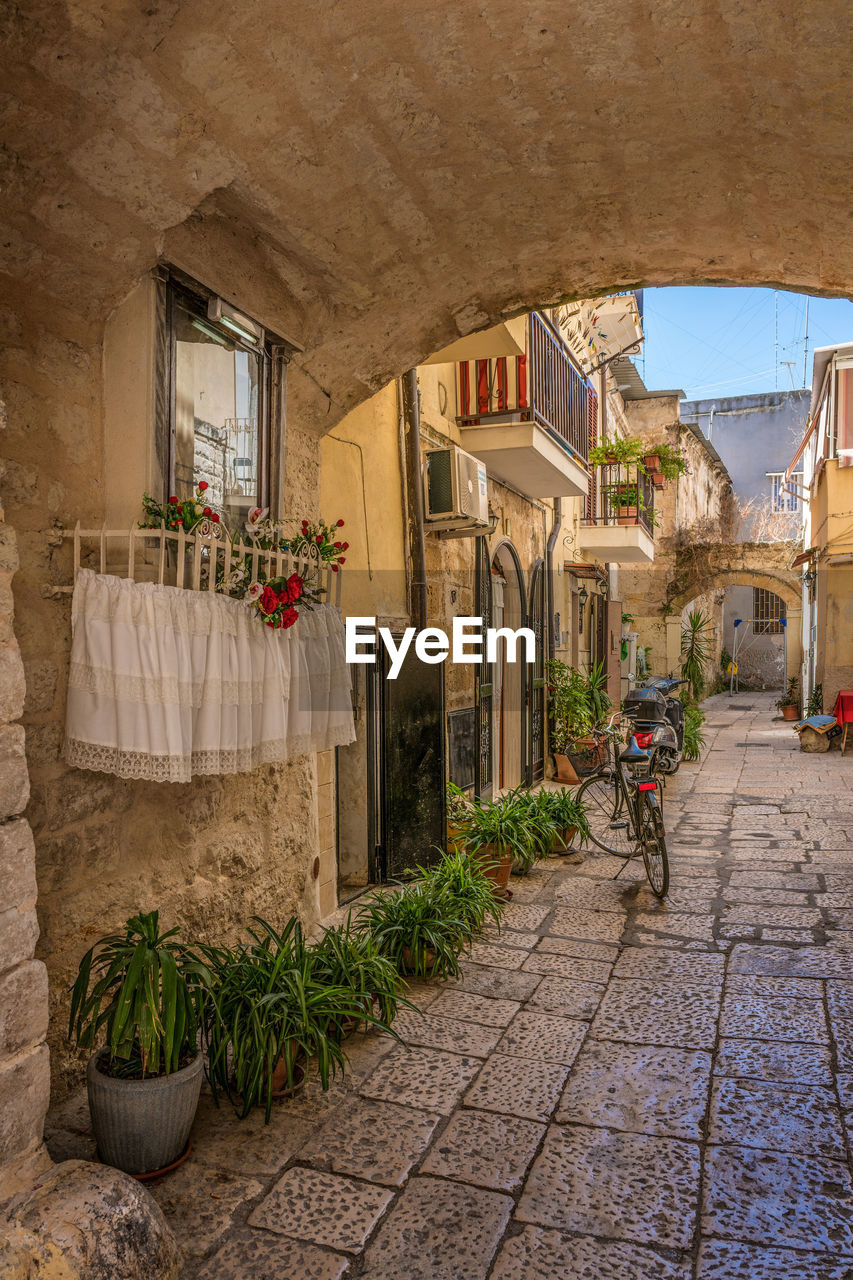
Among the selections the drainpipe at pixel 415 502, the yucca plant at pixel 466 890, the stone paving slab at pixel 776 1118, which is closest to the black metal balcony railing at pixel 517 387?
the drainpipe at pixel 415 502

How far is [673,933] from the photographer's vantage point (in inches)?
205

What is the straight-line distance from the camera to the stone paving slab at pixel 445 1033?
374 centimetres

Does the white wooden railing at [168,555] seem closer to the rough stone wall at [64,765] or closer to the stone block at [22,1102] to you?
the rough stone wall at [64,765]

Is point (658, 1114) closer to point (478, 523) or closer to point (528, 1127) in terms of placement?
point (528, 1127)

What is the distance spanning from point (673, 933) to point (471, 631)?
3.65 m

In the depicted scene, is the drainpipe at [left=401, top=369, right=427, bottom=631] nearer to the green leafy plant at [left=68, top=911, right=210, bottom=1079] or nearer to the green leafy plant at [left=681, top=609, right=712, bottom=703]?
the green leafy plant at [left=68, top=911, right=210, bottom=1079]

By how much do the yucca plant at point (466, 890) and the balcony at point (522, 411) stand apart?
411 centimetres

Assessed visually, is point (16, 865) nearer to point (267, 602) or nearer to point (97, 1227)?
point (97, 1227)

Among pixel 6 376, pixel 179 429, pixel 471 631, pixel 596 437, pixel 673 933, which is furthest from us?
pixel 596 437

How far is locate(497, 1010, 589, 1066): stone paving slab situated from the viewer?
367cm

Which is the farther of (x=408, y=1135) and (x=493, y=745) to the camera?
(x=493, y=745)

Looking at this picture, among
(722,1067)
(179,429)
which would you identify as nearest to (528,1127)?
(722,1067)

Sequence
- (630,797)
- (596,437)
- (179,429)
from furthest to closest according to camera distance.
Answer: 1. (596,437)
2. (630,797)
3. (179,429)

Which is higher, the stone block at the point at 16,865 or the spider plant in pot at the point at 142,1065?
the stone block at the point at 16,865
